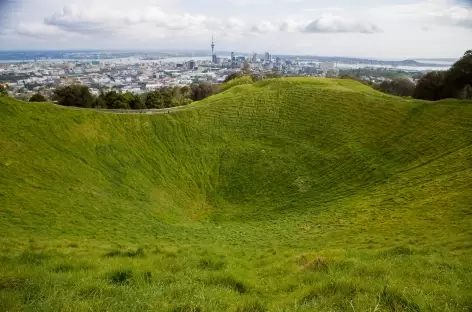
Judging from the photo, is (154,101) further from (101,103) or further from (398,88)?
(398,88)

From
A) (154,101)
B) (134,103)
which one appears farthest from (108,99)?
(154,101)

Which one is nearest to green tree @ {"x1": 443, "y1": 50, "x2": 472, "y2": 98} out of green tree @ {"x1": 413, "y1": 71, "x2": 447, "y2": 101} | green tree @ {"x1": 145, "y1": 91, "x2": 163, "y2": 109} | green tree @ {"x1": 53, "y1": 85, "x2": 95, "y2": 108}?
green tree @ {"x1": 413, "y1": 71, "x2": 447, "y2": 101}

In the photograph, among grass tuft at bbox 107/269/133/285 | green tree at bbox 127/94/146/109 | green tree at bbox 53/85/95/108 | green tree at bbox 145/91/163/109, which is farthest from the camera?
green tree at bbox 53/85/95/108

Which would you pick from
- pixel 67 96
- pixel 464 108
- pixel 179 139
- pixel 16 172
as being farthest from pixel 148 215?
pixel 67 96

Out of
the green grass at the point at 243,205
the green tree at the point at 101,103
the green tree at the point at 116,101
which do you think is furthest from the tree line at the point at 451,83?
the green tree at the point at 101,103

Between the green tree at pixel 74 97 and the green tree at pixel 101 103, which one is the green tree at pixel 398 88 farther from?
the green tree at pixel 74 97

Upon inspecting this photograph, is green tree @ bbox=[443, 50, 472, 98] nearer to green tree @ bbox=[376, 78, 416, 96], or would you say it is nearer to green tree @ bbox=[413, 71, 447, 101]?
green tree @ bbox=[413, 71, 447, 101]
